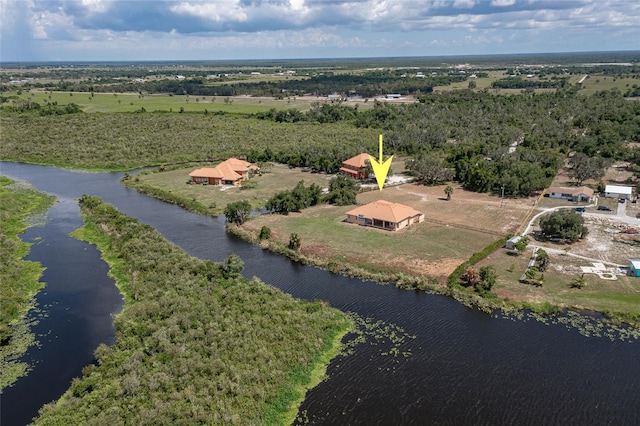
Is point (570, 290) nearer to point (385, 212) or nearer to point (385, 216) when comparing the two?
point (385, 216)

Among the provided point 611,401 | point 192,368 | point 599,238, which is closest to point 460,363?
point 611,401

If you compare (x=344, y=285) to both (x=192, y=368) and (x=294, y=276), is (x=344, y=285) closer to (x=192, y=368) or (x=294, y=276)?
(x=294, y=276)

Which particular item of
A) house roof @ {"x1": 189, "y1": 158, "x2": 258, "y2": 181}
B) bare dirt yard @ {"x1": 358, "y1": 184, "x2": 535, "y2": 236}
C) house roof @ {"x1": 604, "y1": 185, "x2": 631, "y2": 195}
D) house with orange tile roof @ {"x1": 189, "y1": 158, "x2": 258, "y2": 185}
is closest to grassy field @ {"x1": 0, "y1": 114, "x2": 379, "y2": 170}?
house roof @ {"x1": 189, "y1": 158, "x2": 258, "y2": 181}

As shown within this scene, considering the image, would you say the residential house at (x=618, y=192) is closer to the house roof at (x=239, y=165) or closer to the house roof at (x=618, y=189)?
the house roof at (x=618, y=189)

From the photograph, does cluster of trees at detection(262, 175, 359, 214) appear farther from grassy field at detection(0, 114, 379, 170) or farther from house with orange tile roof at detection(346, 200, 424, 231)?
grassy field at detection(0, 114, 379, 170)

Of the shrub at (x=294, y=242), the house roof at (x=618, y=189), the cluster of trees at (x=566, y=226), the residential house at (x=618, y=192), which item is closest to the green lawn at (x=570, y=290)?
the cluster of trees at (x=566, y=226)

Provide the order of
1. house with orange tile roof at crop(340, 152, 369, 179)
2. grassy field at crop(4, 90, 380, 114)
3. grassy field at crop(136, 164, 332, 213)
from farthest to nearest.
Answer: grassy field at crop(4, 90, 380, 114) → house with orange tile roof at crop(340, 152, 369, 179) → grassy field at crop(136, 164, 332, 213)

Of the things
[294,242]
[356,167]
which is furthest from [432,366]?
[356,167]
